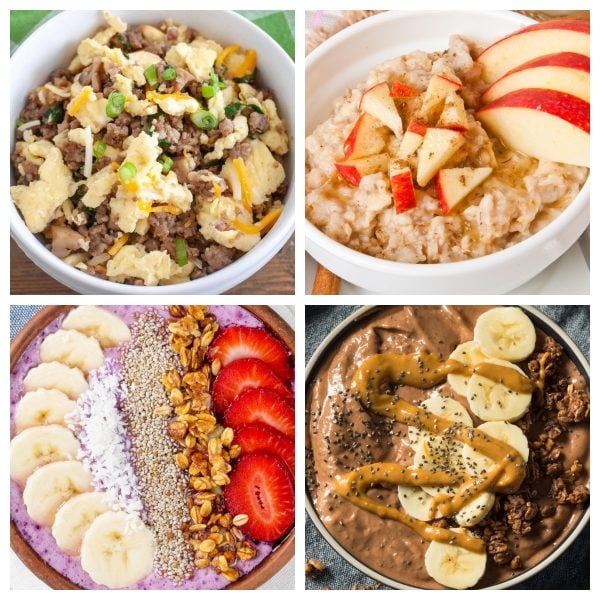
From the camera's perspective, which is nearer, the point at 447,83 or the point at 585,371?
the point at 447,83

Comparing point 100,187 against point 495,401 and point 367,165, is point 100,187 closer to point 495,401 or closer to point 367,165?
point 367,165

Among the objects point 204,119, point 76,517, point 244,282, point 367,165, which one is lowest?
point 76,517

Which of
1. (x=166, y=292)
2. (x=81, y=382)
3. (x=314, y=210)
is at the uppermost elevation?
(x=314, y=210)

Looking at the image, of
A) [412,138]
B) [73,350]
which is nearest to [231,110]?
[412,138]

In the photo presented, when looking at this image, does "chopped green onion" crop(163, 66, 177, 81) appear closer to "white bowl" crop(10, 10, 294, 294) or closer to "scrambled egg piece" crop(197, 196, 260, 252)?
"white bowl" crop(10, 10, 294, 294)

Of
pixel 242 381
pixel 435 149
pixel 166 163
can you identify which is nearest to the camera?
pixel 435 149

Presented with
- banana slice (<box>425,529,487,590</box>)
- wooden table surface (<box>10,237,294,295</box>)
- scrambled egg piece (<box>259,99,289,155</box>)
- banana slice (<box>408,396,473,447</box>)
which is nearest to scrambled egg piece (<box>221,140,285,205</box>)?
scrambled egg piece (<box>259,99,289,155</box>)
